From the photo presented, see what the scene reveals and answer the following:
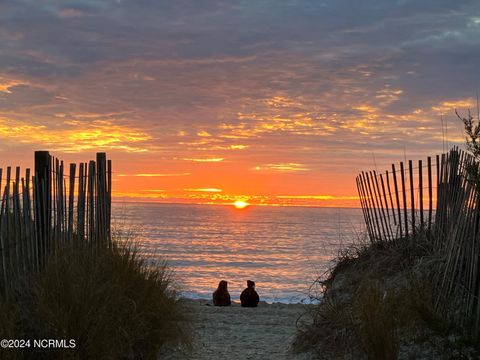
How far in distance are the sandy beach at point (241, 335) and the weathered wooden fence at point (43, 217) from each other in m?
1.71

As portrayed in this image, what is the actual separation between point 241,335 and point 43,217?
360 cm

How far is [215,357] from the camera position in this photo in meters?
6.68

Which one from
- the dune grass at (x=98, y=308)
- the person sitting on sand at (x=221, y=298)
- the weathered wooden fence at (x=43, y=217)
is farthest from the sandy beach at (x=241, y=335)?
the person sitting on sand at (x=221, y=298)

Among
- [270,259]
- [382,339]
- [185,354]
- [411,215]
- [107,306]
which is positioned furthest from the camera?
[270,259]

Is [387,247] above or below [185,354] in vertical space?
above

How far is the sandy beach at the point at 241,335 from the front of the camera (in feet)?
22.4

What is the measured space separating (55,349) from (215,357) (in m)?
2.54

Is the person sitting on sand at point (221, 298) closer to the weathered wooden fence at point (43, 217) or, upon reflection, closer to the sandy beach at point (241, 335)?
the sandy beach at point (241, 335)

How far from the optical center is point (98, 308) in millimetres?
4812

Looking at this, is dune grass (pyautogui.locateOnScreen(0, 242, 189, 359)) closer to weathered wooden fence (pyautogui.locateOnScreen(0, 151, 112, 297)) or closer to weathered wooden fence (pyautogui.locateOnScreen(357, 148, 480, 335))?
weathered wooden fence (pyautogui.locateOnScreen(0, 151, 112, 297))

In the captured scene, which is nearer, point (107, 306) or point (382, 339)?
point (107, 306)

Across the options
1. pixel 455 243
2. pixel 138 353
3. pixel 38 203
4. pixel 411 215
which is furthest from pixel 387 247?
pixel 38 203

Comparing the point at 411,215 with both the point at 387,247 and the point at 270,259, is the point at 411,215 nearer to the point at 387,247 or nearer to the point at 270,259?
the point at 387,247

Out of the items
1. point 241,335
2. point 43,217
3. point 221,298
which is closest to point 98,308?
point 43,217
